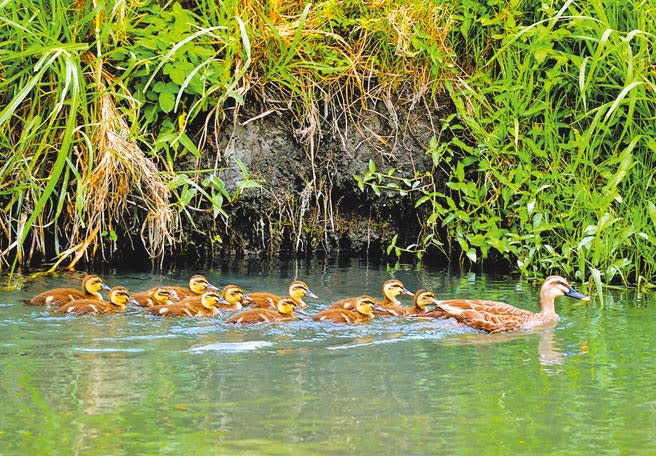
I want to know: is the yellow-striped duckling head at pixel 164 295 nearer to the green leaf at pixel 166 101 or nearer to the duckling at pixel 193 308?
the duckling at pixel 193 308

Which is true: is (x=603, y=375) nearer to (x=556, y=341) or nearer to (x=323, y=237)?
(x=556, y=341)

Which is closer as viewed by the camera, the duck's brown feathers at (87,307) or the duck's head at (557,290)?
the duck's brown feathers at (87,307)

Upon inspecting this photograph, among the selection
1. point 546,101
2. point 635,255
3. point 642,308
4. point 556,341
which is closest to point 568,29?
point 546,101

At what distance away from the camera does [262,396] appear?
6.36m

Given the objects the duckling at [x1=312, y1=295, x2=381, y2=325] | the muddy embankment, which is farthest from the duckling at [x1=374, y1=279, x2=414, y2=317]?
the muddy embankment

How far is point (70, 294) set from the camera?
865 centimetres

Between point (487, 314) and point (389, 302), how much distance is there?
1021 mm

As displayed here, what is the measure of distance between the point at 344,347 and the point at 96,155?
9.96 feet

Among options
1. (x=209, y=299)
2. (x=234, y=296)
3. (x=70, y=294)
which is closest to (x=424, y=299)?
(x=234, y=296)

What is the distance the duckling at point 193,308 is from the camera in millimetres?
8461

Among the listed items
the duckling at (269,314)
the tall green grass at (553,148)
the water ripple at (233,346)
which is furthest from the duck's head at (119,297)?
the tall green grass at (553,148)

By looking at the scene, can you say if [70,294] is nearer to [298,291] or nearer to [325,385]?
[298,291]

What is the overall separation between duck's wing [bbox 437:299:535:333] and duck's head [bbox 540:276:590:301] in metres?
0.30

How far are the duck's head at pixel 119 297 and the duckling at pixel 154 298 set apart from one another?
115 millimetres
